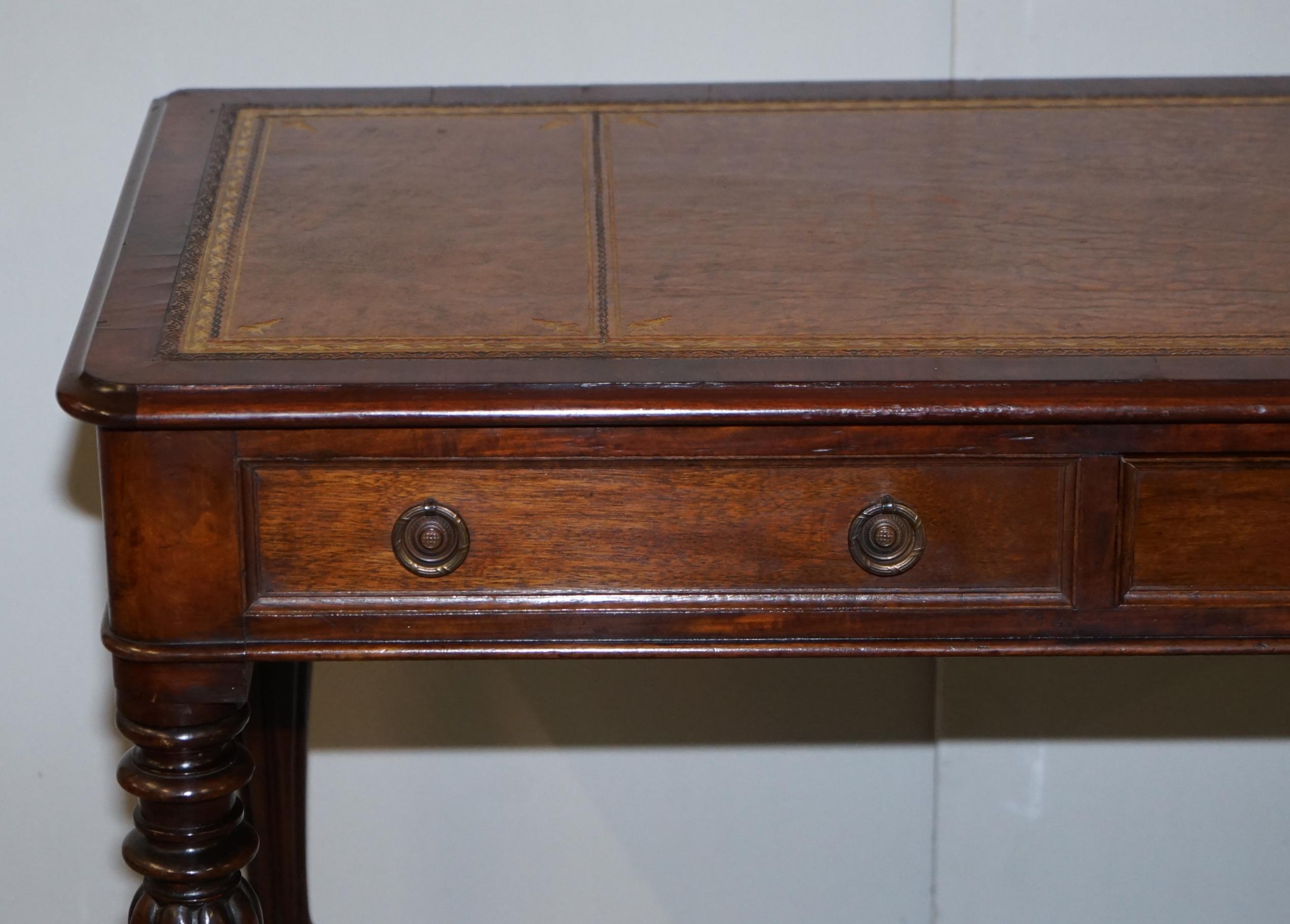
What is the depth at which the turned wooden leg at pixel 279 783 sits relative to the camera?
155 cm

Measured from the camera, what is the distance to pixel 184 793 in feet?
3.39

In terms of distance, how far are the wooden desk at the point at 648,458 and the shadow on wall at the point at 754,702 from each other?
666 mm

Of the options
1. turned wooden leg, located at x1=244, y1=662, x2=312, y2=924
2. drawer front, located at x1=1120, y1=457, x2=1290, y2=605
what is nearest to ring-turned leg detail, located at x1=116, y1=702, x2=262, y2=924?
turned wooden leg, located at x1=244, y1=662, x2=312, y2=924

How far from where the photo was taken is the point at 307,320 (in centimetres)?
104

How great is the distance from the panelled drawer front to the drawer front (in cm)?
5

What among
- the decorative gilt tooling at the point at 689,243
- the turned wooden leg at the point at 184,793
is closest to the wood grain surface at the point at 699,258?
the decorative gilt tooling at the point at 689,243

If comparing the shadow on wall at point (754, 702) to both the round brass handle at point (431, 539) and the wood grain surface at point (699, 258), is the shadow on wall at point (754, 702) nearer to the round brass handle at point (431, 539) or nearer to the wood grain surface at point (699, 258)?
the wood grain surface at point (699, 258)

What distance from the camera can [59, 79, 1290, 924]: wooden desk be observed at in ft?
3.15

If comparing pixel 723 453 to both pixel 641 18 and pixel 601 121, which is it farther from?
pixel 641 18

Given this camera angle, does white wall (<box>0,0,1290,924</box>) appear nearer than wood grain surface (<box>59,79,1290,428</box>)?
No

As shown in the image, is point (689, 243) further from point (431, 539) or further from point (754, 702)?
point (754, 702)

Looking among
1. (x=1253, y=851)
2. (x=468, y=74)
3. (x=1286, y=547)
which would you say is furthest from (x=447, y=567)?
(x=1253, y=851)

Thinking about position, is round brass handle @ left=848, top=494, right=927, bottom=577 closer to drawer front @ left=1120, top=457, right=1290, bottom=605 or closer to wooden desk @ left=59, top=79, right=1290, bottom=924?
wooden desk @ left=59, top=79, right=1290, bottom=924

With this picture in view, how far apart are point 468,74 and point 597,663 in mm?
707
